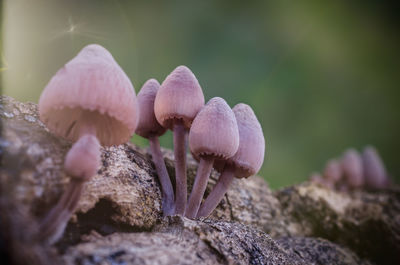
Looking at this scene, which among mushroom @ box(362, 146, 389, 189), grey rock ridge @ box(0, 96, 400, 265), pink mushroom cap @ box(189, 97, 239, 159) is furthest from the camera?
mushroom @ box(362, 146, 389, 189)

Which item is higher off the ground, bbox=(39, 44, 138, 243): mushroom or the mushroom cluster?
bbox=(39, 44, 138, 243): mushroom

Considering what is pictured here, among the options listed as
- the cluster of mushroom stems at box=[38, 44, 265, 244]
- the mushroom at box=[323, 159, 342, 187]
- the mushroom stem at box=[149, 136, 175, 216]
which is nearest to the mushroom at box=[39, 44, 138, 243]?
the cluster of mushroom stems at box=[38, 44, 265, 244]

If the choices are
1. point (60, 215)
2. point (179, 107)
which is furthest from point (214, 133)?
point (60, 215)

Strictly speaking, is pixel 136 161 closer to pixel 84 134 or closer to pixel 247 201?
pixel 84 134

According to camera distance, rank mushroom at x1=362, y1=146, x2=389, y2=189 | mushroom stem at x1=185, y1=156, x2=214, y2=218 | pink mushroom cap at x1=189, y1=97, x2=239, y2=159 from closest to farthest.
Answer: pink mushroom cap at x1=189, y1=97, x2=239, y2=159, mushroom stem at x1=185, y1=156, x2=214, y2=218, mushroom at x1=362, y1=146, x2=389, y2=189

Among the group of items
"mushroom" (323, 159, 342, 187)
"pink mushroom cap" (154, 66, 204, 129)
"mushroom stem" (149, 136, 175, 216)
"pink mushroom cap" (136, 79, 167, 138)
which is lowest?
"mushroom" (323, 159, 342, 187)

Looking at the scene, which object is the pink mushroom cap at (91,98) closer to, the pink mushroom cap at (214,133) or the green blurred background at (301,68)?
the pink mushroom cap at (214,133)

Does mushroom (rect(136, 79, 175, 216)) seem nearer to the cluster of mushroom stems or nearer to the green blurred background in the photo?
the cluster of mushroom stems

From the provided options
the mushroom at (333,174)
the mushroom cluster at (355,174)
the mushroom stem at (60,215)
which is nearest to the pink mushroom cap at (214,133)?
the mushroom stem at (60,215)
